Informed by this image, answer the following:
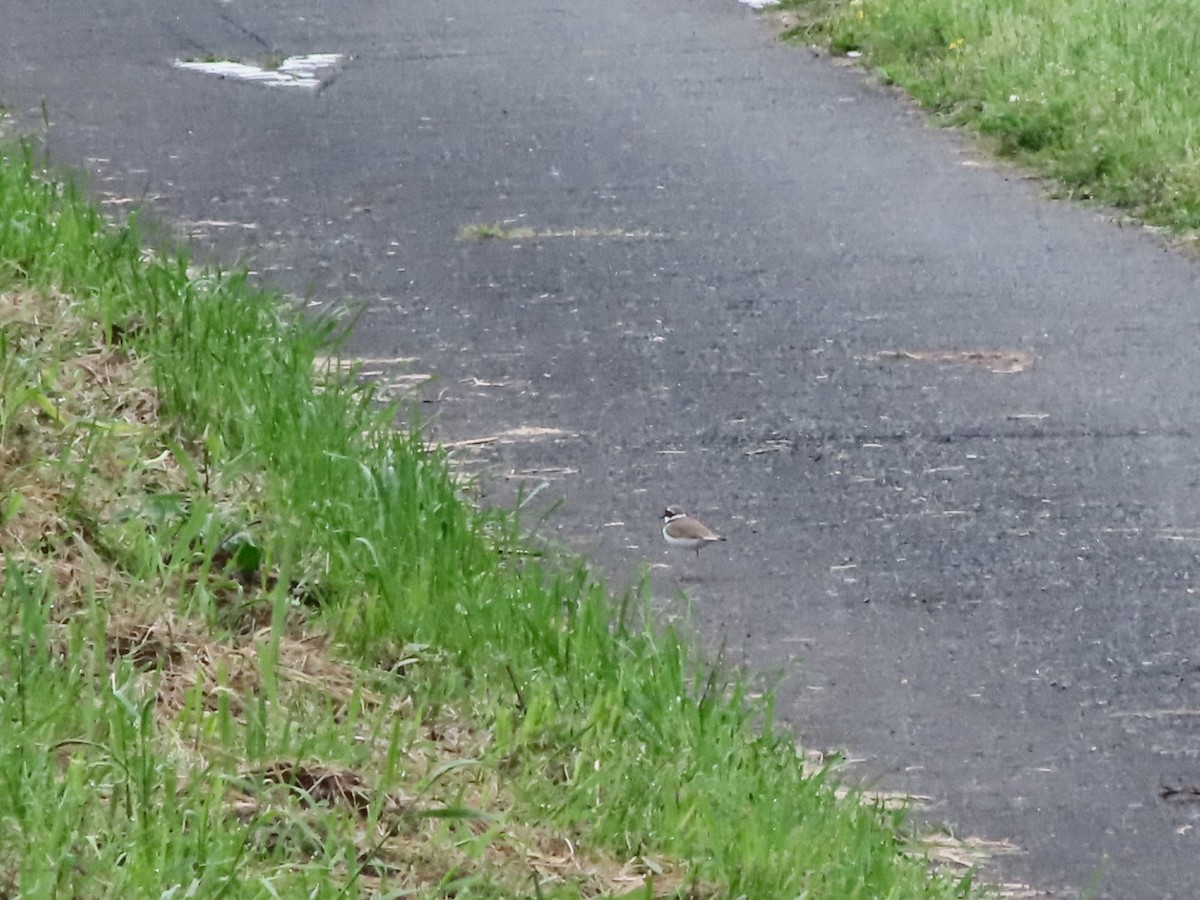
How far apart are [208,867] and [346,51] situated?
8.30m

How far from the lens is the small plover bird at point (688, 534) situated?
15.4ft

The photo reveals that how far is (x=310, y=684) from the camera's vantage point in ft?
11.4

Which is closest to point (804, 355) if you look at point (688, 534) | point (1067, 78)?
point (688, 534)

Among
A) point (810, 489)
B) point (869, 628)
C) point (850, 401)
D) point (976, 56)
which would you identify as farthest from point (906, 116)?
point (869, 628)

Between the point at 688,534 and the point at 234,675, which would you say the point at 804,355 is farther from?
the point at 234,675

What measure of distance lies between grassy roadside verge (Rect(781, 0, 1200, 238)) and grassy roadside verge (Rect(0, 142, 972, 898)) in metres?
4.06

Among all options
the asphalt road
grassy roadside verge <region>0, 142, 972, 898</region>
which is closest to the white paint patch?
the asphalt road

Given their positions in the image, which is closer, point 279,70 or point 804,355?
point 804,355

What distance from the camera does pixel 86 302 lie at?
15.5ft

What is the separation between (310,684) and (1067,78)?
6172 mm

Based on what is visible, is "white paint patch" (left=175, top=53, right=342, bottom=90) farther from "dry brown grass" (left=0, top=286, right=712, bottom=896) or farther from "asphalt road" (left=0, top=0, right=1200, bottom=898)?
"dry brown grass" (left=0, top=286, right=712, bottom=896)

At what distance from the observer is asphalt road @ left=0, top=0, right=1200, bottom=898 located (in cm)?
408

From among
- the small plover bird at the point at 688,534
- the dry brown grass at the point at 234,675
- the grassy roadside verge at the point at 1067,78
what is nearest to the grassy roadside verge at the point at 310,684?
the dry brown grass at the point at 234,675

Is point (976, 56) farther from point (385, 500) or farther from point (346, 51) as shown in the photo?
point (385, 500)
